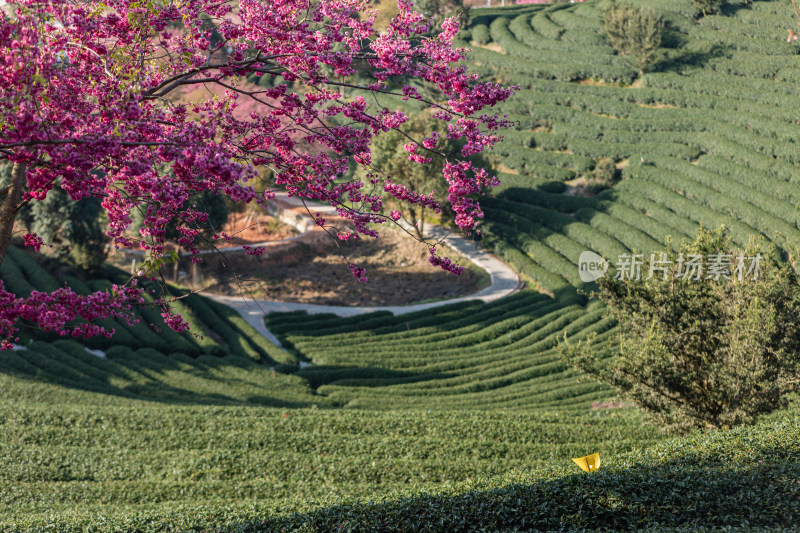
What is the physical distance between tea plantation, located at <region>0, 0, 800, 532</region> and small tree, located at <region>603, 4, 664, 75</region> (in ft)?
4.12

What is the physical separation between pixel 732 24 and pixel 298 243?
38.6m

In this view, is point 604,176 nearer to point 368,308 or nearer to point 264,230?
point 368,308

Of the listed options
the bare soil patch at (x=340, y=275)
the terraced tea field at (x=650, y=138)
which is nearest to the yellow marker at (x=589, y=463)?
the terraced tea field at (x=650, y=138)

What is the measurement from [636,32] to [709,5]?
341 inches

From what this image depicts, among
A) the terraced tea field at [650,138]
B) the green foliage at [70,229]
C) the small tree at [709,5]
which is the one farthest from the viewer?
the small tree at [709,5]

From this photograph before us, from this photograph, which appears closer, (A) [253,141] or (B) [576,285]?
(A) [253,141]

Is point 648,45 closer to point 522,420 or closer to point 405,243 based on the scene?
point 405,243

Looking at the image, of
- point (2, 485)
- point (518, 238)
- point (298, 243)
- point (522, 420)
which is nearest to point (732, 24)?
point (518, 238)

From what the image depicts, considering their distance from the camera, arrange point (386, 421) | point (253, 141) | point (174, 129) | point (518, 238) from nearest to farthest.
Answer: point (174, 129) < point (253, 141) < point (386, 421) < point (518, 238)

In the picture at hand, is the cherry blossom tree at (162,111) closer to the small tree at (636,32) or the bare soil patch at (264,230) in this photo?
the bare soil patch at (264,230)

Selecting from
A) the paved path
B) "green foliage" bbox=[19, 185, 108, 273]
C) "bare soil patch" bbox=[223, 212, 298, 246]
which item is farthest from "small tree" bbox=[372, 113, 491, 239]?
"green foliage" bbox=[19, 185, 108, 273]

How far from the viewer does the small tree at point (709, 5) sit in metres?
54.9

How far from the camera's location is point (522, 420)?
1798 cm

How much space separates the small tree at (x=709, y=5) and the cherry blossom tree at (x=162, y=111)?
54721 mm
